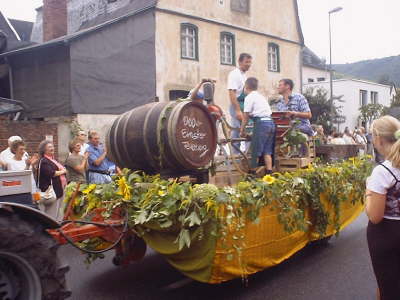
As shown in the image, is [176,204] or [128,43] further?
[128,43]

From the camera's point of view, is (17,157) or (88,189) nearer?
(88,189)

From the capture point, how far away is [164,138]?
4.28 meters

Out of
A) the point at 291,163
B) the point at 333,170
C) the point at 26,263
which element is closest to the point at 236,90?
the point at 291,163

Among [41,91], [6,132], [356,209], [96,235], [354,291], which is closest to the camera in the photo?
[96,235]

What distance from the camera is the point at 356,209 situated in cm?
609

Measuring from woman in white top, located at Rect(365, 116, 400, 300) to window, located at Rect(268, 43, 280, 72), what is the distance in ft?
64.7

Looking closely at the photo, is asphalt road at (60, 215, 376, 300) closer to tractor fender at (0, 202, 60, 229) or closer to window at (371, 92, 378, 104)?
tractor fender at (0, 202, 60, 229)

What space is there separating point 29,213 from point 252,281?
99.5 inches

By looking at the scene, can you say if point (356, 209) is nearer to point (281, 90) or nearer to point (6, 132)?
point (281, 90)

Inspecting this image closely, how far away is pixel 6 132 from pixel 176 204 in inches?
415

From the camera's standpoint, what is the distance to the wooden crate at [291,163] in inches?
224

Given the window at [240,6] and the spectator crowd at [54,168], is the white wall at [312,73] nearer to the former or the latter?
the window at [240,6]

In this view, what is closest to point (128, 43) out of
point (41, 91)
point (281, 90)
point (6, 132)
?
point (41, 91)

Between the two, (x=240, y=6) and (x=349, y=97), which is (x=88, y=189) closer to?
(x=240, y=6)
